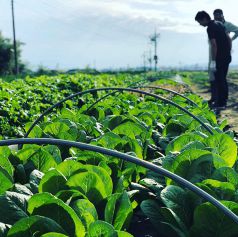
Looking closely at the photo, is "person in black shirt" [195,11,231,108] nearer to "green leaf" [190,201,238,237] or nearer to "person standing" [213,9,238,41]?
"person standing" [213,9,238,41]

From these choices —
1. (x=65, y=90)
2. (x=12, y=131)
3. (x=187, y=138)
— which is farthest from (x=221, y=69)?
(x=187, y=138)

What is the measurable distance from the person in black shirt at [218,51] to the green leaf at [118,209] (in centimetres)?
744

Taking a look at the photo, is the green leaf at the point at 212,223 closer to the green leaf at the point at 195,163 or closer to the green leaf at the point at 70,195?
the green leaf at the point at 195,163

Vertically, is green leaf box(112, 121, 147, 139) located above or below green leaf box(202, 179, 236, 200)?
above

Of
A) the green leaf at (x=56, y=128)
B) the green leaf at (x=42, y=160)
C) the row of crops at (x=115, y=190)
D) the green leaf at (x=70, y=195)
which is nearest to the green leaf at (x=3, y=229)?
the row of crops at (x=115, y=190)

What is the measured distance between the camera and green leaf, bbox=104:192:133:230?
5.65 feet

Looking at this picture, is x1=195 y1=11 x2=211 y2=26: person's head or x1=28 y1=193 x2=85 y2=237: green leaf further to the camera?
x1=195 y1=11 x2=211 y2=26: person's head

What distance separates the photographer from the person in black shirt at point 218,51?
8836 mm

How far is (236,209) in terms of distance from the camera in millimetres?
1781

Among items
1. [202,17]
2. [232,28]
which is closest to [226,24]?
[232,28]

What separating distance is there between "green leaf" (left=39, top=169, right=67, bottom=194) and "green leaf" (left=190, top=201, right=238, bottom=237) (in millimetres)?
597

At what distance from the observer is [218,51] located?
949 centimetres

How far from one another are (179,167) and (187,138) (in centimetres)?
54

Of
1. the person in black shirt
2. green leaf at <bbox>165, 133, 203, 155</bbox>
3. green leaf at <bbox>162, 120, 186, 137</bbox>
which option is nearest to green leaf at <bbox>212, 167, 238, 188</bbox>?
green leaf at <bbox>165, 133, 203, 155</bbox>
